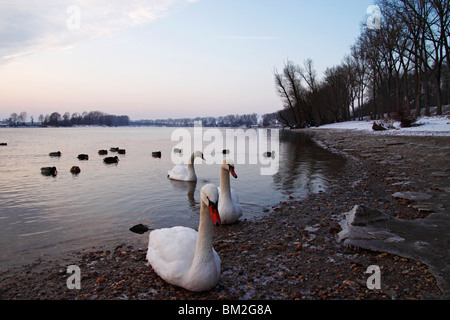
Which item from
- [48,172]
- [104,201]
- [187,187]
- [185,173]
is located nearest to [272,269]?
[104,201]

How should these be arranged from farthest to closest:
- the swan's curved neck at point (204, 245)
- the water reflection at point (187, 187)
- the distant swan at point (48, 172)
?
the distant swan at point (48, 172)
the water reflection at point (187, 187)
the swan's curved neck at point (204, 245)

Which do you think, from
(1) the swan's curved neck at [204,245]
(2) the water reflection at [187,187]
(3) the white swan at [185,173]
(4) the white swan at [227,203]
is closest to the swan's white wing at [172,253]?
(1) the swan's curved neck at [204,245]

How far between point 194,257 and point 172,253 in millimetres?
353

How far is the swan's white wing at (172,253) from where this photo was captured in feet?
13.5

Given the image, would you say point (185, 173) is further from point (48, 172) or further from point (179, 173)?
point (48, 172)

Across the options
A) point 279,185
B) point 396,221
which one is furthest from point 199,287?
point 279,185

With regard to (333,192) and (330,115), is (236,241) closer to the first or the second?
(333,192)

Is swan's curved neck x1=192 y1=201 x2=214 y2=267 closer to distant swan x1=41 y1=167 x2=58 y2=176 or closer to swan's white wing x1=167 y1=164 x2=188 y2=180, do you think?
swan's white wing x1=167 y1=164 x2=188 y2=180

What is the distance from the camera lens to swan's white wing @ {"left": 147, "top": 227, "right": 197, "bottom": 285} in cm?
412

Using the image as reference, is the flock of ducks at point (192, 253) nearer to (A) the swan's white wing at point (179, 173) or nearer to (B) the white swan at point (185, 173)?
(B) the white swan at point (185, 173)

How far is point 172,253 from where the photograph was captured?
14.1 feet

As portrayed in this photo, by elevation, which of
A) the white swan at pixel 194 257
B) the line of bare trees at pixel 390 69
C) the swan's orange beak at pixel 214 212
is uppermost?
the line of bare trees at pixel 390 69

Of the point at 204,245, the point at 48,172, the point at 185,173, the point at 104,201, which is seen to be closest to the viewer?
the point at 204,245

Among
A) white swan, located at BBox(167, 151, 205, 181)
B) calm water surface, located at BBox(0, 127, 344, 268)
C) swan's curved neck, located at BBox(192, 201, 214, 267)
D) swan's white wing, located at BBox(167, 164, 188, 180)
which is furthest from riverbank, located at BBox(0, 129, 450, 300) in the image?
swan's white wing, located at BBox(167, 164, 188, 180)
